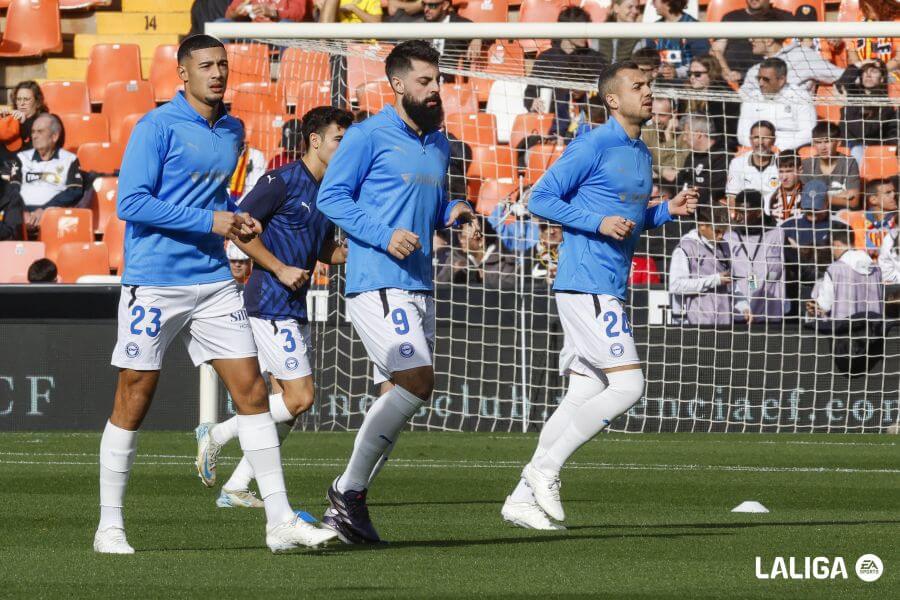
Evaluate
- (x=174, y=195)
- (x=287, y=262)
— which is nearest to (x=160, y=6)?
(x=287, y=262)

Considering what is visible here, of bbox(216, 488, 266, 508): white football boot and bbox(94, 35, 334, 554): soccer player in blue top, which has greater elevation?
bbox(94, 35, 334, 554): soccer player in blue top

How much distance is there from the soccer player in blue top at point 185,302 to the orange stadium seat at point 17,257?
10.6 metres

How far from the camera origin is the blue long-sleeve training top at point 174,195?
6.04 metres

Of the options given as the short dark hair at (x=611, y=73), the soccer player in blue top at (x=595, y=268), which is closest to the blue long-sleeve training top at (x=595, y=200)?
the soccer player in blue top at (x=595, y=268)

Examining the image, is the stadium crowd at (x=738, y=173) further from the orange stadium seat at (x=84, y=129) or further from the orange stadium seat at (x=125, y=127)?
the orange stadium seat at (x=84, y=129)

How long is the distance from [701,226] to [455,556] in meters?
8.74

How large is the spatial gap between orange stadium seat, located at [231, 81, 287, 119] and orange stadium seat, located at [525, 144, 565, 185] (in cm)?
245

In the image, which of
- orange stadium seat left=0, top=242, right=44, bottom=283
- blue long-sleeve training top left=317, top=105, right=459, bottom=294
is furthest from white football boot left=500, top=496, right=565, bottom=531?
orange stadium seat left=0, top=242, right=44, bottom=283

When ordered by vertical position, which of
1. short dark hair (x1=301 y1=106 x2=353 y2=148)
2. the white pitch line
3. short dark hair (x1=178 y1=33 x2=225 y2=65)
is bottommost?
the white pitch line

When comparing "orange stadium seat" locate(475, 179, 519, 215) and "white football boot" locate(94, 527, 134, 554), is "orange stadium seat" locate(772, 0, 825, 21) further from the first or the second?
"white football boot" locate(94, 527, 134, 554)

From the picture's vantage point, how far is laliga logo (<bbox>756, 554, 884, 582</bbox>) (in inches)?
225

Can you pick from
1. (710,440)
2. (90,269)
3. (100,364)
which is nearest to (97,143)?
(90,269)

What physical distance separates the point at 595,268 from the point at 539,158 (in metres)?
7.89

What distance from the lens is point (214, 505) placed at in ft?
27.5
